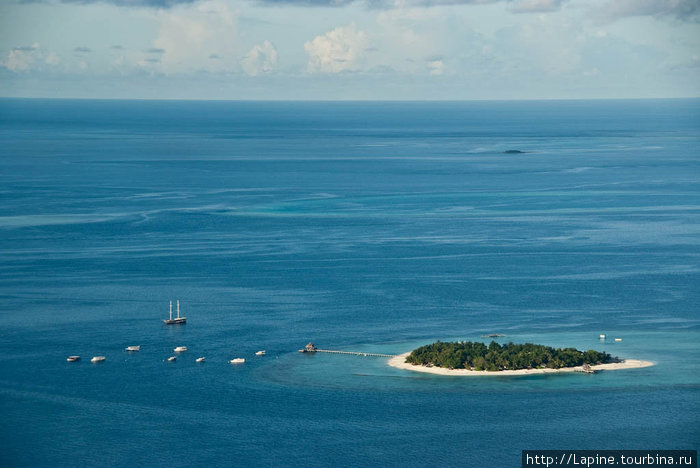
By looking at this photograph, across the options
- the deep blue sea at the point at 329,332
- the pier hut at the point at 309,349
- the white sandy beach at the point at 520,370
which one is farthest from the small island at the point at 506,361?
the pier hut at the point at 309,349

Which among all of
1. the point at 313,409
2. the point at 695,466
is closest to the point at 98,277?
the point at 313,409

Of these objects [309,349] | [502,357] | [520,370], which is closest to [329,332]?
[309,349]

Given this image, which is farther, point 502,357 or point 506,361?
point 502,357

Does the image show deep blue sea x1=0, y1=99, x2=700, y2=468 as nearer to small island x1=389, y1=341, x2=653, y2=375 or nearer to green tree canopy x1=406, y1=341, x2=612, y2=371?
small island x1=389, y1=341, x2=653, y2=375

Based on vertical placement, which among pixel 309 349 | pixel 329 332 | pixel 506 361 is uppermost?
pixel 329 332

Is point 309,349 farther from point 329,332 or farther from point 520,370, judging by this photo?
point 520,370

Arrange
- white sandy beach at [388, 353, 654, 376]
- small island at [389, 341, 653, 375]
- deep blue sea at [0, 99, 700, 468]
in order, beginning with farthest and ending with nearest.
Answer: small island at [389, 341, 653, 375]
white sandy beach at [388, 353, 654, 376]
deep blue sea at [0, 99, 700, 468]

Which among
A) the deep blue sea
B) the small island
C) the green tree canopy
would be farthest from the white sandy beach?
the deep blue sea

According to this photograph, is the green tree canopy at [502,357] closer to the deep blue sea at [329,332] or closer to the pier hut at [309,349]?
the deep blue sea at [329,332]

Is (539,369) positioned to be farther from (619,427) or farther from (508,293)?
(508,293)
